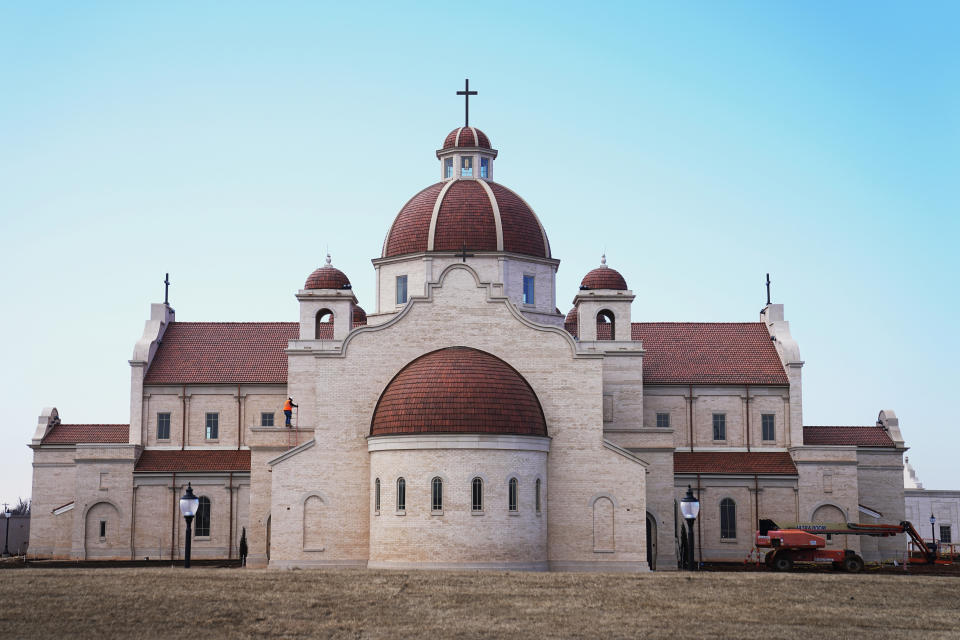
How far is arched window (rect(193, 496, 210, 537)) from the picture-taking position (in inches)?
2608

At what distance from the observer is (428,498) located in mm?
49438

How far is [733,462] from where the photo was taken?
2643 inches

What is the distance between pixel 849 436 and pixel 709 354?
30.6ft

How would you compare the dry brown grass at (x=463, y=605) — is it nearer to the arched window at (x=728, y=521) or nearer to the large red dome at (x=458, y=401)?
the large red dome at (x=458, y=401)

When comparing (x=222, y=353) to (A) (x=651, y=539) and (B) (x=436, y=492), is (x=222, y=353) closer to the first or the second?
(B) (x=436, y=492)

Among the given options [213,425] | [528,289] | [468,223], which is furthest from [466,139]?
[213,425]

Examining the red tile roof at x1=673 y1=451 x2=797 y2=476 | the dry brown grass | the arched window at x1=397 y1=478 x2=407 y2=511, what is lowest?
the dry brown grass

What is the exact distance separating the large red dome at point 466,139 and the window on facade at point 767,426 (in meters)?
21.9

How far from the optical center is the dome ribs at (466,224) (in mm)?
60750

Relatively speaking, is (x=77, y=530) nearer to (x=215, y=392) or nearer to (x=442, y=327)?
(x=215, y=392)

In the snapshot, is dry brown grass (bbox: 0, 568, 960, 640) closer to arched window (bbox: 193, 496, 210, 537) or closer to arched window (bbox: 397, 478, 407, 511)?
arched window (bbox: 397, 478, 407, 511)

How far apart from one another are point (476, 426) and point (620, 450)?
7692 millimetres

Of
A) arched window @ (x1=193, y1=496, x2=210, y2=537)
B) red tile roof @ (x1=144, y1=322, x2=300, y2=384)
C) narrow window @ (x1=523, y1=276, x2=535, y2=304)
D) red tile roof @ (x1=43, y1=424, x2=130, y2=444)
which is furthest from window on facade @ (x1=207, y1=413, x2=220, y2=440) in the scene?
narrow window @ (x1=523, y1=276, x2=535, y2=304)

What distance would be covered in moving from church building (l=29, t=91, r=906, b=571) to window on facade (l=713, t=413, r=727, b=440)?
0.10 m
